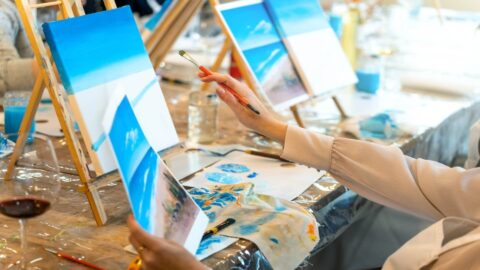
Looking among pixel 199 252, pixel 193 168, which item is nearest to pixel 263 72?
pixel 193 168

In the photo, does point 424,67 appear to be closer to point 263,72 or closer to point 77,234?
point 263,72

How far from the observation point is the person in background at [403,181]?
51.3 inches

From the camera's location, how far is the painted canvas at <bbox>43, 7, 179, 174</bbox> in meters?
1.31

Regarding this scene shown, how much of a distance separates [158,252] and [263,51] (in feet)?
3.76

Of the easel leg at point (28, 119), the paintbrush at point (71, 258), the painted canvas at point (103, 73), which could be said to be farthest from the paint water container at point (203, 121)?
the paintbrush at point (71, 258)

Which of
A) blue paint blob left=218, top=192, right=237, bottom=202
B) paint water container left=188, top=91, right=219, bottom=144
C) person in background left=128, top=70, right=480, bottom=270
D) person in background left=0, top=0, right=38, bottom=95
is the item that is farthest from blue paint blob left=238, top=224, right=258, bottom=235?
person in background left=0, top=0, right=38, bottom=95

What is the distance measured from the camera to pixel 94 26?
1.40m

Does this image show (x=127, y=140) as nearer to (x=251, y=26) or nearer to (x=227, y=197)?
(x=227, y=197)

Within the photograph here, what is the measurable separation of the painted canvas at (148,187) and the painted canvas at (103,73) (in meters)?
0.11

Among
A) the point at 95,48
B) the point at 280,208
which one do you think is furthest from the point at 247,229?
the point at 95,48

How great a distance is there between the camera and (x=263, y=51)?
202 centimetres

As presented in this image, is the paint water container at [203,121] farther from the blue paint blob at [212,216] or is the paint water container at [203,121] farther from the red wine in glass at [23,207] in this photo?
the red wine in glass at [23,207]

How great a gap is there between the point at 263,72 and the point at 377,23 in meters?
1.72

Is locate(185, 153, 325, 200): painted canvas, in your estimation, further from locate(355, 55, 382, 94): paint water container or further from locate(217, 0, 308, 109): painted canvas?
locate(355, 55, 382, 94): paint water container
